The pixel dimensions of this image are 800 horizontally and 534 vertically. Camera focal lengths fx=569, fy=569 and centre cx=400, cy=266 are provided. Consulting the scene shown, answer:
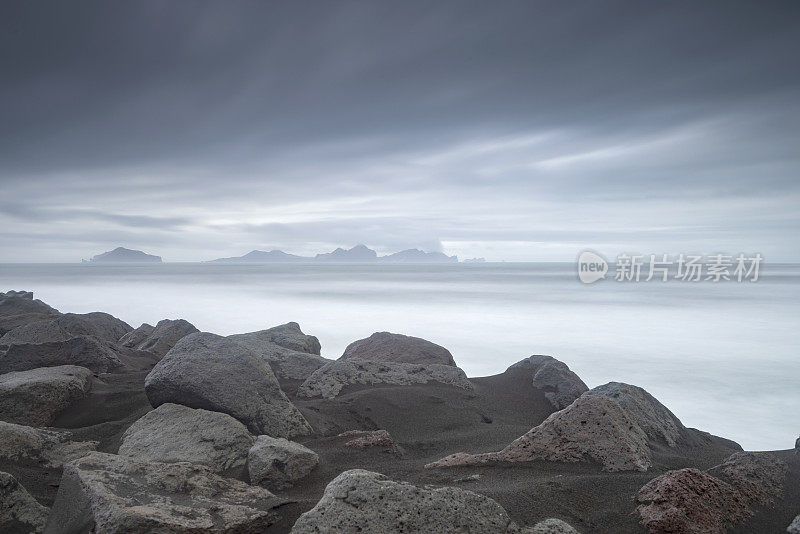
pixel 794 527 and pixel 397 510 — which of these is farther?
pixel 794 527

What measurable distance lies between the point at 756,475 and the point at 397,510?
7.80 feet

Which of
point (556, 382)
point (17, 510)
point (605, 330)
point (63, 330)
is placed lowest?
point (605, 330)

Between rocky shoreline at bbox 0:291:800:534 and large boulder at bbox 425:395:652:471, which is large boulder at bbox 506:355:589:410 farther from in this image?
large boulder at bbox 425:395:652:471

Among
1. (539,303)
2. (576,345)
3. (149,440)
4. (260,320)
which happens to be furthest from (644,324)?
(149,440)

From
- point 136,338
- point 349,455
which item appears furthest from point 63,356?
point 349,455

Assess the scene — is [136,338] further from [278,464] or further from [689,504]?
[689,504]

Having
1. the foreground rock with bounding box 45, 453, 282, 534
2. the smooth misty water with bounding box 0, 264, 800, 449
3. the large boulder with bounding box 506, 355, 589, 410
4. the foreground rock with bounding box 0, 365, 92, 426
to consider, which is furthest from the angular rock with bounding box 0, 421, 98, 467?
the smooth misty water with bounding box 0, 264, 800, 449

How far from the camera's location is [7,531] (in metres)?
Answer: 3.06

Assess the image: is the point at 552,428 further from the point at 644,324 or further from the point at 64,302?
the point at 64,302

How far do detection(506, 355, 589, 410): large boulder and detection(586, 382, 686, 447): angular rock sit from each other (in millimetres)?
1234

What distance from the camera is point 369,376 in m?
6.78

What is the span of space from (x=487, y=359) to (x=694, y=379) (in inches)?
201

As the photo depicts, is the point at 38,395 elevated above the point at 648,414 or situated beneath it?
elevated above

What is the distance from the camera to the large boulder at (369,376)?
6.48 m
